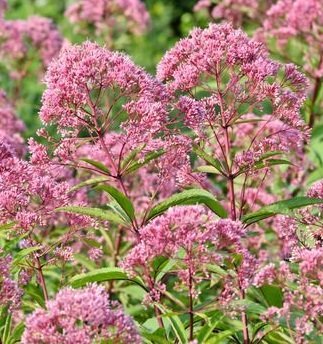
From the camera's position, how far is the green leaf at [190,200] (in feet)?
10.5

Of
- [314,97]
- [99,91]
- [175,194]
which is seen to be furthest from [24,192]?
[314,97]

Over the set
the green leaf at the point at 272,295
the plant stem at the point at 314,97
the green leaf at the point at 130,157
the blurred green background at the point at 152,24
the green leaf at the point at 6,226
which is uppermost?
the blurred green background at the point at 152,24

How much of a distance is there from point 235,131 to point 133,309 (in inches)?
53.5

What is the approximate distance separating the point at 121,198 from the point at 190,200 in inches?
10.6

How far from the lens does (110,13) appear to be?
771 centimetres

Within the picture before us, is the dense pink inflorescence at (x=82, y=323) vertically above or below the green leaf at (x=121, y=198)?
below

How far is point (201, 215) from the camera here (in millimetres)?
2857

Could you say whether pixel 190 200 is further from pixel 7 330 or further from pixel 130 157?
pixel 7 330

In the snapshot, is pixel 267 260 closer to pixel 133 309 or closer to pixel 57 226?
pixel 133 309

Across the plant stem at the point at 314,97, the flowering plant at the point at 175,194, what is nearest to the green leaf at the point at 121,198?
the flowering plant at the point at 175,194

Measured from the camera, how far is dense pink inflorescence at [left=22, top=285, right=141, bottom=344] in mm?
2467

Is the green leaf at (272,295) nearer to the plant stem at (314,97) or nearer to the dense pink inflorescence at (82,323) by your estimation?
the dense pink inflorescence at (82,323)

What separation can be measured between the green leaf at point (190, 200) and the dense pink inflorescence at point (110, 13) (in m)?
4.44

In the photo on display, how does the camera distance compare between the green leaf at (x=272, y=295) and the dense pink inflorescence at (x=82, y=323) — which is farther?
the green leaf at (x=272, y=295)
